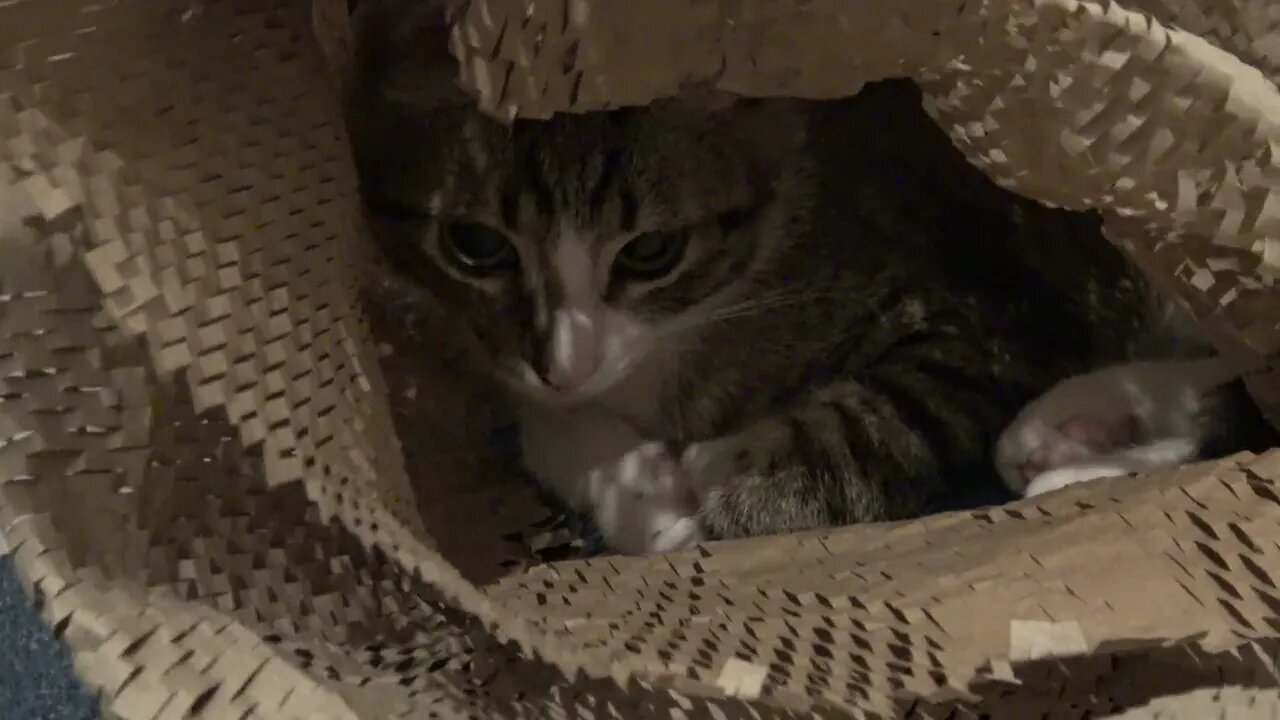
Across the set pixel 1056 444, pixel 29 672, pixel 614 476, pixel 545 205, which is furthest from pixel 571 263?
pixel 29 672

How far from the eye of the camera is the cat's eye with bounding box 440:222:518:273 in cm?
92

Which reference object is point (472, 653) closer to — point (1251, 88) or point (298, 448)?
point (298, 448)

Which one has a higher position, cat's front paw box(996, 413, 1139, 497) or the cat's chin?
the cat's chin

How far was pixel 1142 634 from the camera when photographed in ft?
1.49

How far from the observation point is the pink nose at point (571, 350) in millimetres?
865

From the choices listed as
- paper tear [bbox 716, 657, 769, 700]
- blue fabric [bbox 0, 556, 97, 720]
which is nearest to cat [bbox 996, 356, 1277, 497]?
paper tear [bbox 716, 657, 769, 700]

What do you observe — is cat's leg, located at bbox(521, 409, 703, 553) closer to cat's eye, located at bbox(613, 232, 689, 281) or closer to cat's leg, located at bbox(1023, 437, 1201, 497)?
cat's eye, located at bbox(613, 232, 689, 281)

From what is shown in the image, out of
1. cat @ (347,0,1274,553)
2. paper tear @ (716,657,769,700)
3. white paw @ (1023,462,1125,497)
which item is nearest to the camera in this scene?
paper tear @ (716,657,769,700)

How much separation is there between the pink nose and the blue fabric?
51cm

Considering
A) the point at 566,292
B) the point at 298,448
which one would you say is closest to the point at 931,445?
the point at 566,292

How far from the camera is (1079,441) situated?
831 mm

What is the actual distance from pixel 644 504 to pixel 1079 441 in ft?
1.12

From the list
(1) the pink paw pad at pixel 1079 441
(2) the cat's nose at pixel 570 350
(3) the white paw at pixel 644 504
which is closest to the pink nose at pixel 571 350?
(2) the cat's nose at pixel 570 350

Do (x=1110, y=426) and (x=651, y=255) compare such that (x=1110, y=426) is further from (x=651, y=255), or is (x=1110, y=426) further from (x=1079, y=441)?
(x=651, y=255)
